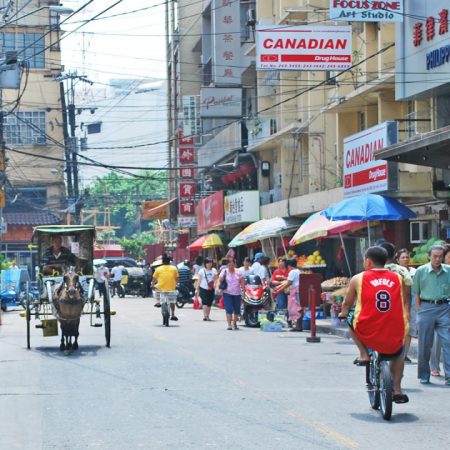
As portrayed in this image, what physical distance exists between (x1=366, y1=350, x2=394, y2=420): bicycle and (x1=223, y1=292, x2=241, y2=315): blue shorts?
50.0 feet

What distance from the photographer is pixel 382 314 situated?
12.1m

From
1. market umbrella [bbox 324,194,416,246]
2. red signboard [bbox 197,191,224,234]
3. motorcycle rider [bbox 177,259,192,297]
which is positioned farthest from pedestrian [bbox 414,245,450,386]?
red signboard [bbox 197,191,224,234]

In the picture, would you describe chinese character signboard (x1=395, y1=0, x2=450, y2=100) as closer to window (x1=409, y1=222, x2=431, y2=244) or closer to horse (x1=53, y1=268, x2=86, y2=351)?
window (x1=409, y1=222, x2=431, y2=244)

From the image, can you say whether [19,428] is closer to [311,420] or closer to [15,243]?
[311,420]

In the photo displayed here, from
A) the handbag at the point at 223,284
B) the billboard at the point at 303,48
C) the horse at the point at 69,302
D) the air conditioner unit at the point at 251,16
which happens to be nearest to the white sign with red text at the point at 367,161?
the billboard at the point at 303,48

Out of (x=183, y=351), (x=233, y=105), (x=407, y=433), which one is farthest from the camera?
(x=233, y=105)

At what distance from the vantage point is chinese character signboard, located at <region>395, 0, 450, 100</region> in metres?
26.5

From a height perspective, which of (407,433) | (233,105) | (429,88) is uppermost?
(233,105)

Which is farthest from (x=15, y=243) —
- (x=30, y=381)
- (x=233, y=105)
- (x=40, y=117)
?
(x=30, y=381)

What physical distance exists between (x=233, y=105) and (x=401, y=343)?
132 feet

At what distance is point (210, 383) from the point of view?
15.3 m

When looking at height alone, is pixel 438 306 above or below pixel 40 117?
below

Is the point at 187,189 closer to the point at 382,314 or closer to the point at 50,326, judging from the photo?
the point at 50,326

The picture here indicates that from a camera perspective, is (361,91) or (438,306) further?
(361,91)
